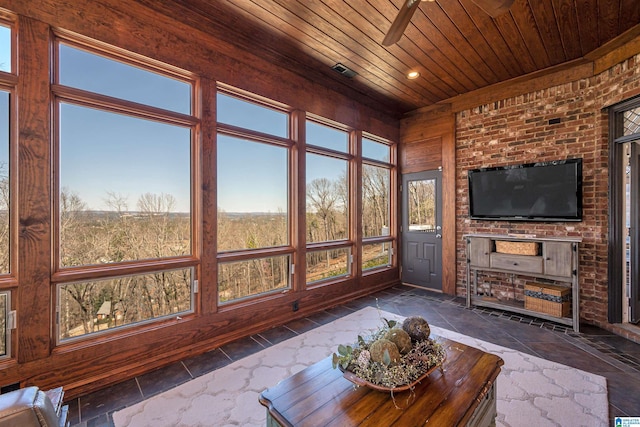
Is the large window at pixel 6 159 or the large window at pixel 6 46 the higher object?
the large window at pixel 6 46

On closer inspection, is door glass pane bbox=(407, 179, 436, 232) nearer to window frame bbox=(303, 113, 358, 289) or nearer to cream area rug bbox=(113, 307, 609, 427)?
window frame bbox=(303, 113, 358, 289)

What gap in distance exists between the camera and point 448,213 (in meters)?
4.84

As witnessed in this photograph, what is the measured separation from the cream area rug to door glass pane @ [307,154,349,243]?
5.89ft

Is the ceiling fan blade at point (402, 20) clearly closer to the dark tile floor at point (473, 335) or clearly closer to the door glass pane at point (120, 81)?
the door glass pane at point (120, 81)

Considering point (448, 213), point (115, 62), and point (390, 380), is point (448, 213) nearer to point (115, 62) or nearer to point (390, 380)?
point (390, 380)

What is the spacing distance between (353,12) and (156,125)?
2.18 meters

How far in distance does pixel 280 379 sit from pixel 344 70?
362cm

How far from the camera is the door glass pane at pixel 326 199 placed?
425 cm

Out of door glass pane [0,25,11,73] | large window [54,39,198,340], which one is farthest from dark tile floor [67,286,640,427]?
door glass pane [0,25,11,73]

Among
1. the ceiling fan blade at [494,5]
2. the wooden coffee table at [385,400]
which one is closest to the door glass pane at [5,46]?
the wooden coffee table at [385,400]

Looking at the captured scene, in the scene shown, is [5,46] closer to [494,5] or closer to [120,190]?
[120,190]

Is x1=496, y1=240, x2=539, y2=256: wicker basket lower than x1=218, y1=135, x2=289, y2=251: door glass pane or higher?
lower

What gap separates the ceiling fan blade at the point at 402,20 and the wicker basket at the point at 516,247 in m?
3.05

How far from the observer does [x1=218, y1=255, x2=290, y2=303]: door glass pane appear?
3.25m
